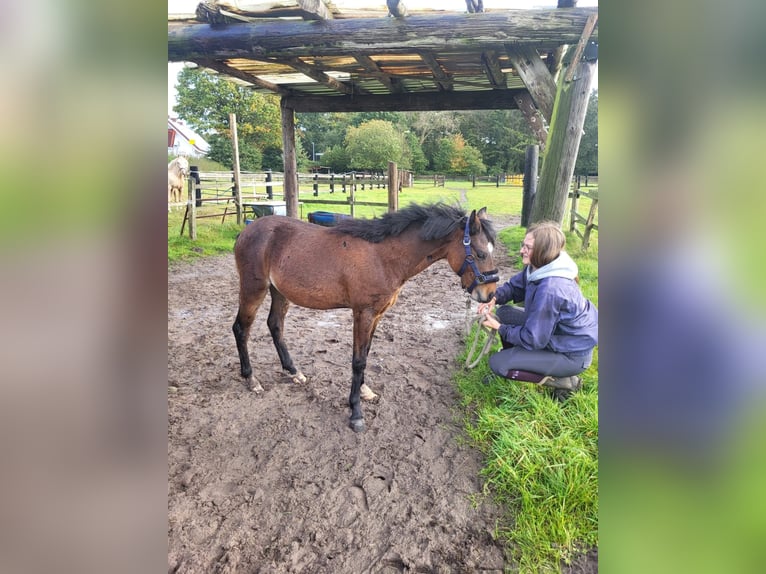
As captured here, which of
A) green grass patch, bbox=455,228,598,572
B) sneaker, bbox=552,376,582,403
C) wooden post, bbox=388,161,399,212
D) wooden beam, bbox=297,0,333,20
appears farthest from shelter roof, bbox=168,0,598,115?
wooden post, bbox=388,161,399,212

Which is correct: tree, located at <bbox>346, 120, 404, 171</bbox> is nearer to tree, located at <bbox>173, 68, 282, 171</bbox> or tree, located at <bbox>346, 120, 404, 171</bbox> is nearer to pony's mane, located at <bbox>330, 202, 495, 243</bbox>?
tree, located at <bbox>173, 68, 282, 171</bbox>

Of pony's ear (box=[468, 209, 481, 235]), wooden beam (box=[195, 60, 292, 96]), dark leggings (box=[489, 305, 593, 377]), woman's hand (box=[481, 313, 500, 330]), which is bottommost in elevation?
dark leggings (box=[489, 305, 593, 377])

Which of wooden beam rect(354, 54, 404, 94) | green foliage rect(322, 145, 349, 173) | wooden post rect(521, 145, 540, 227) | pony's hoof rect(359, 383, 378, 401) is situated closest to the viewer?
pony's hoof rect(359, 383, 378, 401)

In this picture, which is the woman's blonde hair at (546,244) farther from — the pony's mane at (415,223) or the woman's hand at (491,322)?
the woman's hand at (491,322)

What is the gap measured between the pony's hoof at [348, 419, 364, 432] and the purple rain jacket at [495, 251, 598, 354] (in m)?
1.17

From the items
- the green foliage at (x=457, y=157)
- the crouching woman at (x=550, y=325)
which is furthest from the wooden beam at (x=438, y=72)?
the green foliage at (x=457, y=157)

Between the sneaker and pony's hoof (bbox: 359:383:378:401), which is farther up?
the sneaker

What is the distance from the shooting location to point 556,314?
8.55 ft

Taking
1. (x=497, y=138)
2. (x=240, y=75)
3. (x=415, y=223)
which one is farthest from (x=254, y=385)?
(x=497, y=138)

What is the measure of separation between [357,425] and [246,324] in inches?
53.3

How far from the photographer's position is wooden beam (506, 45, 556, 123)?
10.9ft
